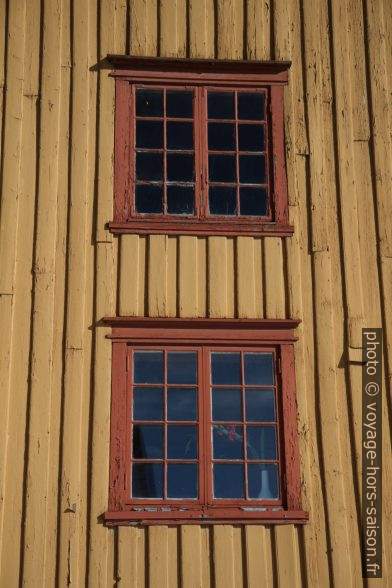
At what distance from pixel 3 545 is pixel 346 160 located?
16.1 ft

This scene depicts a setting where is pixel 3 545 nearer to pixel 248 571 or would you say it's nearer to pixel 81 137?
pixel 248 571

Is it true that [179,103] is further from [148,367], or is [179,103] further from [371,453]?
[371,453]

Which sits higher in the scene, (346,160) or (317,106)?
(317,106)

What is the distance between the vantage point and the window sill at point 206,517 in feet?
24.6

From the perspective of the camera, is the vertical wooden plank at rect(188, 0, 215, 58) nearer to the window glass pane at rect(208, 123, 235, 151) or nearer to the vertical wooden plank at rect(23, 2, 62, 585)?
the window glass pane at rect(208, 123, 235, 151)

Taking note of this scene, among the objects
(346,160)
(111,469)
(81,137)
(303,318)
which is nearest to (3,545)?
(111,469)

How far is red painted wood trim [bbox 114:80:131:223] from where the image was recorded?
27.5 ft

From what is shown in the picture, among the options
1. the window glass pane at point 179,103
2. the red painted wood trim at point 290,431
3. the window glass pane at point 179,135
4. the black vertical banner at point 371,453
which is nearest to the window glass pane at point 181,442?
the red painted wood trim at point 290,431

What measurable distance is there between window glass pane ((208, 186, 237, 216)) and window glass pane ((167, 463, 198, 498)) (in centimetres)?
251

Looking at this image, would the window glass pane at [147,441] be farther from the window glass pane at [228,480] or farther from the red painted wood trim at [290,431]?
the red painted wood trim at [290,431]

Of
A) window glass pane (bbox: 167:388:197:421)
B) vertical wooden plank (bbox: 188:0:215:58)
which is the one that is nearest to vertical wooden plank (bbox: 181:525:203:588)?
window glass pane (bbox: 167:388:197:421)

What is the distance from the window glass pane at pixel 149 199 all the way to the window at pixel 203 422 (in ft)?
3.94

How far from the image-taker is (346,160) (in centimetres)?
869

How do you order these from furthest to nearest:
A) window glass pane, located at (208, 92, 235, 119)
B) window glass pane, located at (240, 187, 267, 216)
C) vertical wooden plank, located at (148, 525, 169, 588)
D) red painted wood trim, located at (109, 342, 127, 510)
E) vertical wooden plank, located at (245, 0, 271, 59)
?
vertical wooden plank, located at (245, 0, 271, 59)
window glass pane, located at (208, 92, 235, 119)
window glass pane, located at (240, 187, 267, 216)
red painted wood trim, located at (109, 342, 127, 510)
vertical wooden plank, located at (148, 525, 169, 588)
